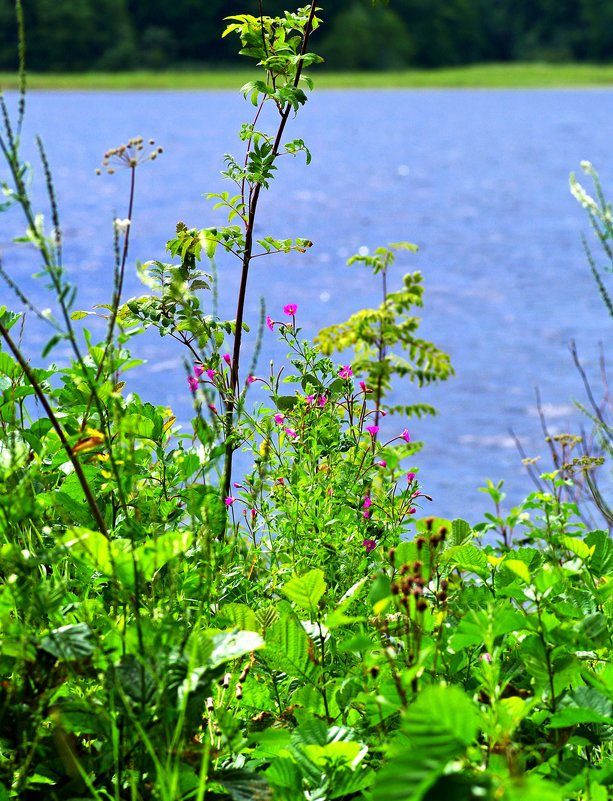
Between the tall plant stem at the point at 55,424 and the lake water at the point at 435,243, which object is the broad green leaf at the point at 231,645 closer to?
the tall plant stem at the point at 55,424

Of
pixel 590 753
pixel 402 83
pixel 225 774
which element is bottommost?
pixel 590 753

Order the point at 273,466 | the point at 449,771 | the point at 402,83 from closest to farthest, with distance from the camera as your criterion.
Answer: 1. the point at 449,771
2. the point at 273,466
3. the point at 402,83

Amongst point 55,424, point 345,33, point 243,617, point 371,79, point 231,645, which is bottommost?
point 243,617

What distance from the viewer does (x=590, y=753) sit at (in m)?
1.27

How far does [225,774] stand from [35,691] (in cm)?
25

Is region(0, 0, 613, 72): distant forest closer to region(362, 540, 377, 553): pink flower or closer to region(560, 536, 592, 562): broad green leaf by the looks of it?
region(362, 540, 377, 553): pink flower

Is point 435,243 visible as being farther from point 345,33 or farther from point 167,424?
point 345,33

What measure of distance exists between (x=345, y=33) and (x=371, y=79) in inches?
299

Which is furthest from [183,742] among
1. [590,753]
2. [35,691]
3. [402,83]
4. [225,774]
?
[402,83]

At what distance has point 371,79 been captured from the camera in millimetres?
53562

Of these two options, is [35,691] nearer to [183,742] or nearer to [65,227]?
[183,742]

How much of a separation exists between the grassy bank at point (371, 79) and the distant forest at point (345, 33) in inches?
85.4

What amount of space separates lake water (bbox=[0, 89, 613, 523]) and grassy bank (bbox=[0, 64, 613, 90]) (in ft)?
57.3

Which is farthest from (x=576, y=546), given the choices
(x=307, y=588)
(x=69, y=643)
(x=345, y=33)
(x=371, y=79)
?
(x=345, y=33)
